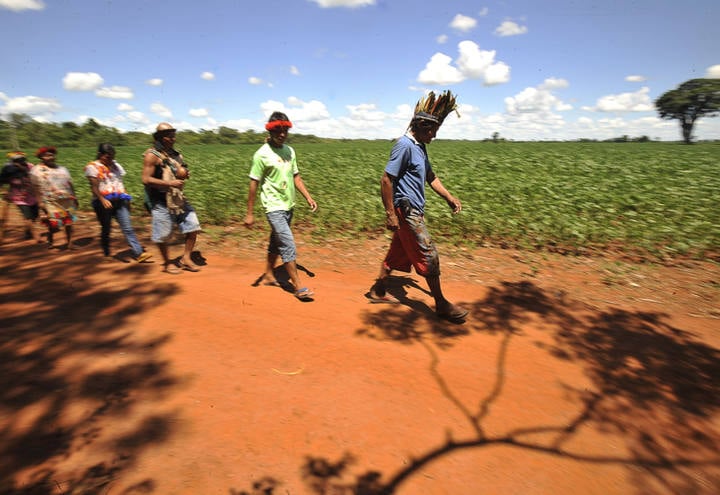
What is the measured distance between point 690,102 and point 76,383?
311ft

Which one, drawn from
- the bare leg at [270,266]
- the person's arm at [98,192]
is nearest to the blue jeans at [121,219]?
the person's arm at [98,192]

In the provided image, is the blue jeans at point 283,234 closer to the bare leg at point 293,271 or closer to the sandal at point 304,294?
the bare leg at point 293,271

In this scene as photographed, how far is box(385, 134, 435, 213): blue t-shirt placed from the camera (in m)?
3.66

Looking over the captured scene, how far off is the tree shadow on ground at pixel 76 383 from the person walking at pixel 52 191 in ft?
5.84

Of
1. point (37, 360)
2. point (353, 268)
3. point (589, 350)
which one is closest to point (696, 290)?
point (589, 350)

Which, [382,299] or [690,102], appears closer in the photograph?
[382,299]

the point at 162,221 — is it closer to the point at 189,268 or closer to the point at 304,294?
the point at 189,268

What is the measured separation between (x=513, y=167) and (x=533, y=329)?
40.1ft

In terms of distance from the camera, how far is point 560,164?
15.1 metres

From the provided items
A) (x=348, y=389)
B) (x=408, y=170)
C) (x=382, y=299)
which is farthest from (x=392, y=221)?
(x=348, y=389)

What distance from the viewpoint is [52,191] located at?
6.06 meters

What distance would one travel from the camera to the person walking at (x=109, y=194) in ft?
17.4

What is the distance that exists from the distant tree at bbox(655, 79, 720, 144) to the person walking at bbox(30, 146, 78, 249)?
90703 millimetres

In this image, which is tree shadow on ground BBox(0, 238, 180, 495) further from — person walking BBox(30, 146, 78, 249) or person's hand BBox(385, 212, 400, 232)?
person's hand BBox(385, 212, 400, 232)
